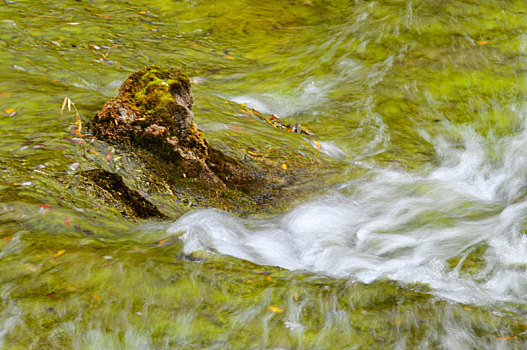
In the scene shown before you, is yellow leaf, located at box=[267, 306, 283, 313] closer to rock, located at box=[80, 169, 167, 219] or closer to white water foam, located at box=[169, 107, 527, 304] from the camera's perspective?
white water foam, located at box=[169, 107, 527, 304]

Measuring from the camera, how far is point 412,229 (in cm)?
585

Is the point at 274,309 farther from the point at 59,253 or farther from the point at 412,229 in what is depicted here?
the point at 412,229

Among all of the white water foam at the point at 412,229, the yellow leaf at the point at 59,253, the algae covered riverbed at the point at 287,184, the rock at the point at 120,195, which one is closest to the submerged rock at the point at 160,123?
the algae covered riverbed at the point at 287,184

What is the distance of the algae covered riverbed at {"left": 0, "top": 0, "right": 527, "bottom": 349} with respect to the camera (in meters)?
3.72

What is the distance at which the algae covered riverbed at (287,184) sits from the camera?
146 inches

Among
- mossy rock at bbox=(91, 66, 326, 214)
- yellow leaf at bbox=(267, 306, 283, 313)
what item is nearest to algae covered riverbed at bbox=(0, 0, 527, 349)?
yellow leaf at bbox=(267, 306, 283, 313)

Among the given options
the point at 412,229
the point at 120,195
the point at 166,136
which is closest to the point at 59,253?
the point at 120,195

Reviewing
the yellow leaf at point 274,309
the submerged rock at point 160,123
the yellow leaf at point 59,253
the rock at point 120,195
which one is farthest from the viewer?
the submerged rock at point 160,123

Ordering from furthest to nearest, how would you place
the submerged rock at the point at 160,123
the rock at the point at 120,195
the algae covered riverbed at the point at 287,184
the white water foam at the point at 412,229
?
the submerged rock at the point at 160,123 → the rock at the point at 120,195 → the white water foam at the point at 412,229 → the algae covered riverbed at the point at 287,184

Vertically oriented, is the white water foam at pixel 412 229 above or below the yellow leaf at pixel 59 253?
below

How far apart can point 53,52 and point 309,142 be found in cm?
480

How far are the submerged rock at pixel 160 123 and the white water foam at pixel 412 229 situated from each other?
25.4 inches

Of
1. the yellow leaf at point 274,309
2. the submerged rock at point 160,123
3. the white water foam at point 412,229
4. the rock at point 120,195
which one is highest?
the submerged rock at point 160,123

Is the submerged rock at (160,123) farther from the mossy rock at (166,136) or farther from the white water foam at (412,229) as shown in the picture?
the white water foam at (412,229)
